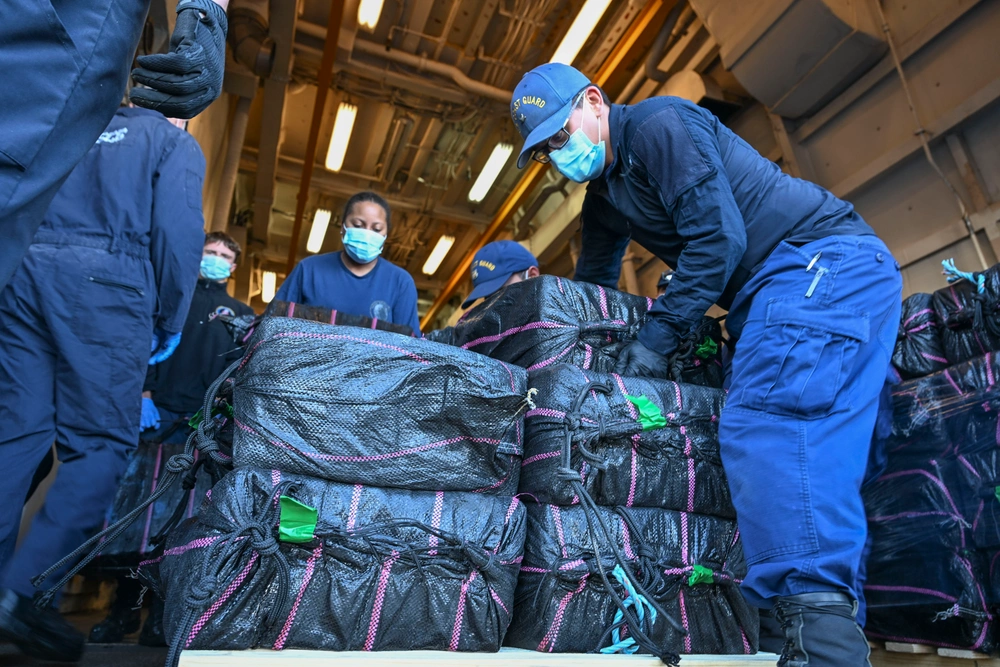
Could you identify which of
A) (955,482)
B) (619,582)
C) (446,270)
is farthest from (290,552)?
(446,270)

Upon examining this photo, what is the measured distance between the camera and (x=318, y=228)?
8.34m

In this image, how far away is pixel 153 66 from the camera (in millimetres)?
1207

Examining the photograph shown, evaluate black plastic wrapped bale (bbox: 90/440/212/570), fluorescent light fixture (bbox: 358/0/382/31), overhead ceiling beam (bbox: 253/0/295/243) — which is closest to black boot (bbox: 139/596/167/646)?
black plastic wrapped bale (bbox: 90/440/212/570)

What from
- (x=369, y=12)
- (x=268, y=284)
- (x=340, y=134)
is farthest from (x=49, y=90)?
(x=268, y=284)

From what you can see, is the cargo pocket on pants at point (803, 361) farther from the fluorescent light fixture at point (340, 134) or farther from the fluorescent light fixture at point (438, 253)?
the fluorescent light fixture at point (438, 253)

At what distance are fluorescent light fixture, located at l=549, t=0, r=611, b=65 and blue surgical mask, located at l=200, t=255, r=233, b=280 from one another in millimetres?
2639

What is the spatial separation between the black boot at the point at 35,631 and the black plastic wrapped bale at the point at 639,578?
0.89 metres

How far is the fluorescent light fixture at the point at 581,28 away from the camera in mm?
4824

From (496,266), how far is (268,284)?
27.0 ft

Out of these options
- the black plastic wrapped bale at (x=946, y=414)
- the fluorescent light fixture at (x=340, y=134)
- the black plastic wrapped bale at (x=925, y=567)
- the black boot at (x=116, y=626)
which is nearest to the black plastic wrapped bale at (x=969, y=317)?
the black plastic wrapped bale at (x=946, y=414)

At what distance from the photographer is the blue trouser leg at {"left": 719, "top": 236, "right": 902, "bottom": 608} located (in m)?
1.25

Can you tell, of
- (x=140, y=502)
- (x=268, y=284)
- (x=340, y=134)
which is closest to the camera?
(x=140, y=502)

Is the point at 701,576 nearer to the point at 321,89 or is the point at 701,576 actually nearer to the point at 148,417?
the point at 148,417

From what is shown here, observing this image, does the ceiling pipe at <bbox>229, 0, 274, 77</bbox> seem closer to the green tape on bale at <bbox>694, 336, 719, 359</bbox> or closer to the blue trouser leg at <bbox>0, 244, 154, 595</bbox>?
the blue trouser leg at <bbox>0, 244, 154, 595</bbox>
